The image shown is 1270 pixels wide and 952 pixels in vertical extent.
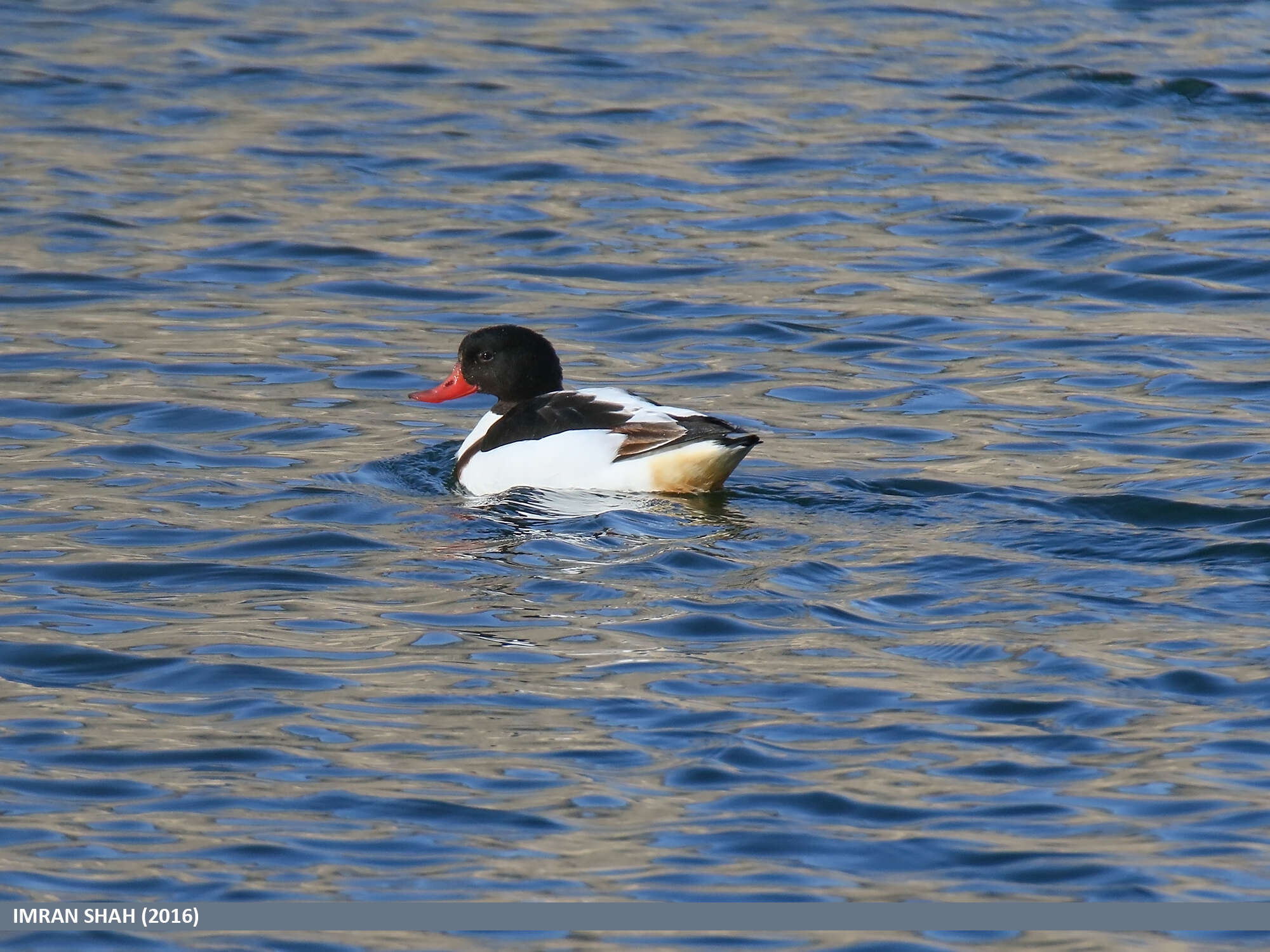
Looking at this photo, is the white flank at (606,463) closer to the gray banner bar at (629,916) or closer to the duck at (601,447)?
the duck at (601,447)

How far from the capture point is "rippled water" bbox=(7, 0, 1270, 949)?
5766 millimetres

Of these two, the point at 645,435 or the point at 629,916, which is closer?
the point at 629,916

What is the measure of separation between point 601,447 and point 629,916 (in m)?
4.16

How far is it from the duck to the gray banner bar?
3570 millimetres

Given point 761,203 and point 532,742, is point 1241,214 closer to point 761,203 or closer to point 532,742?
point 761,203

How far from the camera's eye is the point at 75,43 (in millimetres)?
18500

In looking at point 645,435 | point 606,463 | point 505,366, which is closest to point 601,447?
point 606,463

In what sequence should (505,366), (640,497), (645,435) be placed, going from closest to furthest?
(645,435), (640,497), (505,366)

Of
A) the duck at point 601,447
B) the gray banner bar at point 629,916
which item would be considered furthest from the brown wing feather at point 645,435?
the gray banner bar at point 629,916

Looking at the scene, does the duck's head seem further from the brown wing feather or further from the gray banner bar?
the gray banner bar

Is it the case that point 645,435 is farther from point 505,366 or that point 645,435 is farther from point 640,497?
point 505,366

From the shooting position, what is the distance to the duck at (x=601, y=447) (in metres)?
8.94

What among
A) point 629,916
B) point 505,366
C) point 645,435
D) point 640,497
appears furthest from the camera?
point 505,366

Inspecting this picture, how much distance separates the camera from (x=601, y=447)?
9188mm
